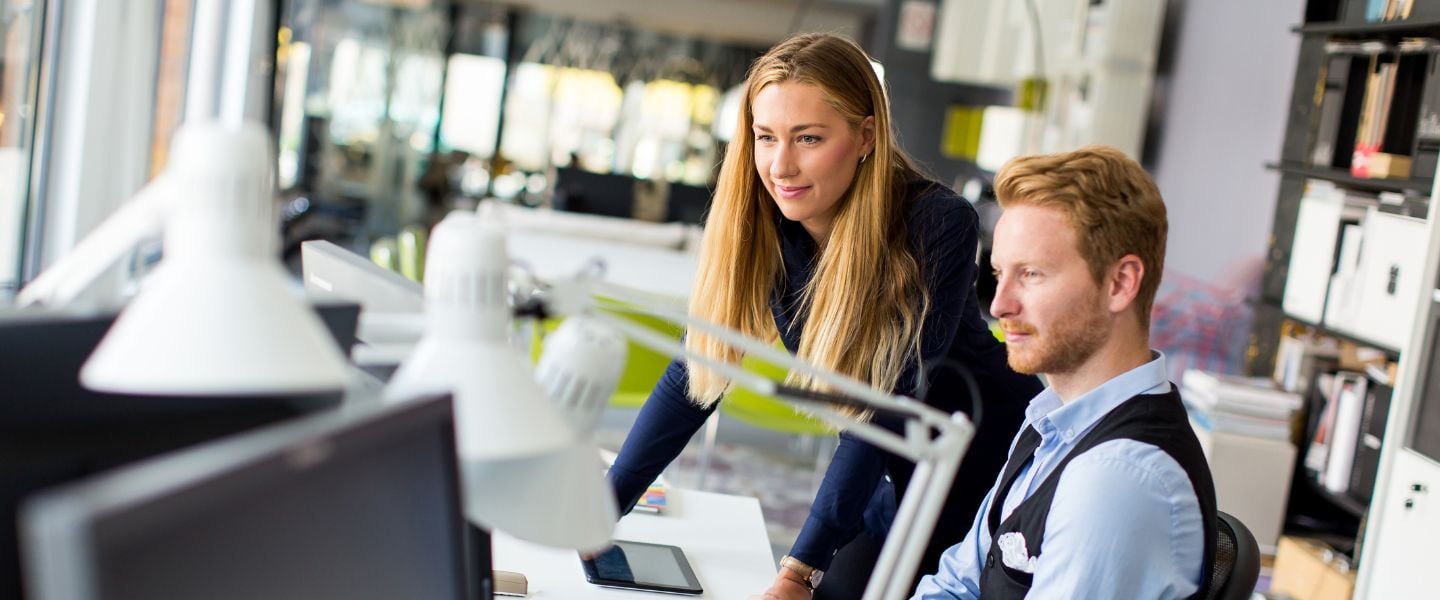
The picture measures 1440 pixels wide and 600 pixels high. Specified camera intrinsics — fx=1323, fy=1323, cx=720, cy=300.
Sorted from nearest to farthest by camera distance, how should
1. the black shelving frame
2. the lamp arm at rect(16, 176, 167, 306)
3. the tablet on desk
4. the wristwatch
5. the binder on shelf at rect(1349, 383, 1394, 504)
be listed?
the lamp arm at rect(16, 176, 167, 306) < the tablet on desk < the wristwatch < the binder on shelf at rect(1349, 383, 1394, 504) < the black shelving frame

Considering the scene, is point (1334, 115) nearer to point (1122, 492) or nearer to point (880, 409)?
point (1122, 492)

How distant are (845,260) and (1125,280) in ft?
1.52

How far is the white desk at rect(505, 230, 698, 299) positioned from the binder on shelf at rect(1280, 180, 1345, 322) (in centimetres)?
204

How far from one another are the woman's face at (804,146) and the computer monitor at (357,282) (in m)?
0.72

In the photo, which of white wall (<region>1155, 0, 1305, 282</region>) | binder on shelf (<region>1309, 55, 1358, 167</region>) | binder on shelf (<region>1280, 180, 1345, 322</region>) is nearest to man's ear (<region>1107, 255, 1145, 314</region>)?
binder on shelf (<region>1280, 180, 1345, 322</region>)

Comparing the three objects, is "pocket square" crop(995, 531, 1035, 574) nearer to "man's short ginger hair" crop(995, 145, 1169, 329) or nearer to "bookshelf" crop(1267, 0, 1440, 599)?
"man's short ginger hair" crop(995, 145, 1169, 329)

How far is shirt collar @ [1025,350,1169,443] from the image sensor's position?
1.64 metres

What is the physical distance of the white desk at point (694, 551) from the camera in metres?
1.78

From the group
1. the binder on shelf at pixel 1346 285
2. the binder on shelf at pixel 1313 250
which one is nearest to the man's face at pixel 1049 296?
the binder on shelf at pixel 1346 285

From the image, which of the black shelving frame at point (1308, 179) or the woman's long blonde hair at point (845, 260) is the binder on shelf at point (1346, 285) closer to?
the black shelving frame at point (1308, 179)

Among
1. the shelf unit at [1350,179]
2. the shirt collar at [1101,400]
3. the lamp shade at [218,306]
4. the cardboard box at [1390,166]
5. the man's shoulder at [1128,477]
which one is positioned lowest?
the man's shoulder at [1128,477]

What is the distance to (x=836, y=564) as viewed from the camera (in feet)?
7.23

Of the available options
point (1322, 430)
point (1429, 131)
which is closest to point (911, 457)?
point (1429, 131)

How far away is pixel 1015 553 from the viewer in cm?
162
